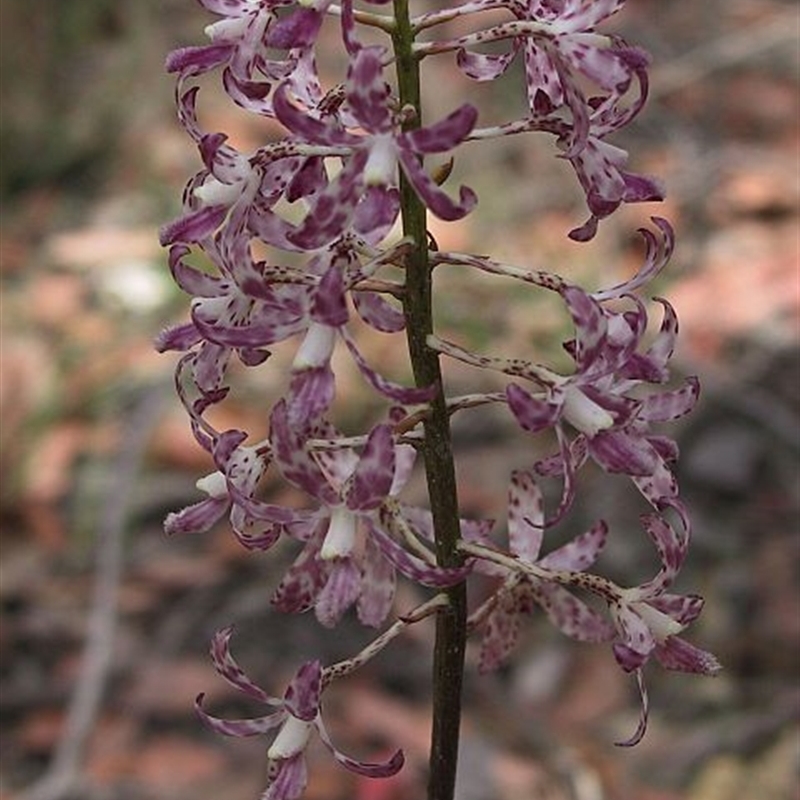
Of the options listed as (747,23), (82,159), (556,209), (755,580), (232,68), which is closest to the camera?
(232,68)

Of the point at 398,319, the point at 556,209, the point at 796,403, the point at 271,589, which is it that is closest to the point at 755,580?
the point at 796,403

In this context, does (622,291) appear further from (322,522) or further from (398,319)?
(322,522)

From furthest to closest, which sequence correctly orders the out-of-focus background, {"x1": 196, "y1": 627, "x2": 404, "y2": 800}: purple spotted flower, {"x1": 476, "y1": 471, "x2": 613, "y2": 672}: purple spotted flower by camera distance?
1. the out-of-focus background
2. {"x1": 476, "y1": 471, "x2": 613, "y2": 672}: purple spotted flower
3. {"x1": 196, "y1": 627, "x2": 404, "y2": 800}: purple spotted flower

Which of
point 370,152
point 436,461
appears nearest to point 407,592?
point 436,461

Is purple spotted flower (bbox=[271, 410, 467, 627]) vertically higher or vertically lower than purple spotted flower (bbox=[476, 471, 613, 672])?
higher

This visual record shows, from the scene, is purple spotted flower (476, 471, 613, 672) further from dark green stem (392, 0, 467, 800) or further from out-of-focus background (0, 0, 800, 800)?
out-of-focus background (0, 0, 800, 800)

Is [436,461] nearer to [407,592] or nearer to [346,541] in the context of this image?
[346,541]

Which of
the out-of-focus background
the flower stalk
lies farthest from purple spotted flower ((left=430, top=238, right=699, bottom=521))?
the out-of-focus background
